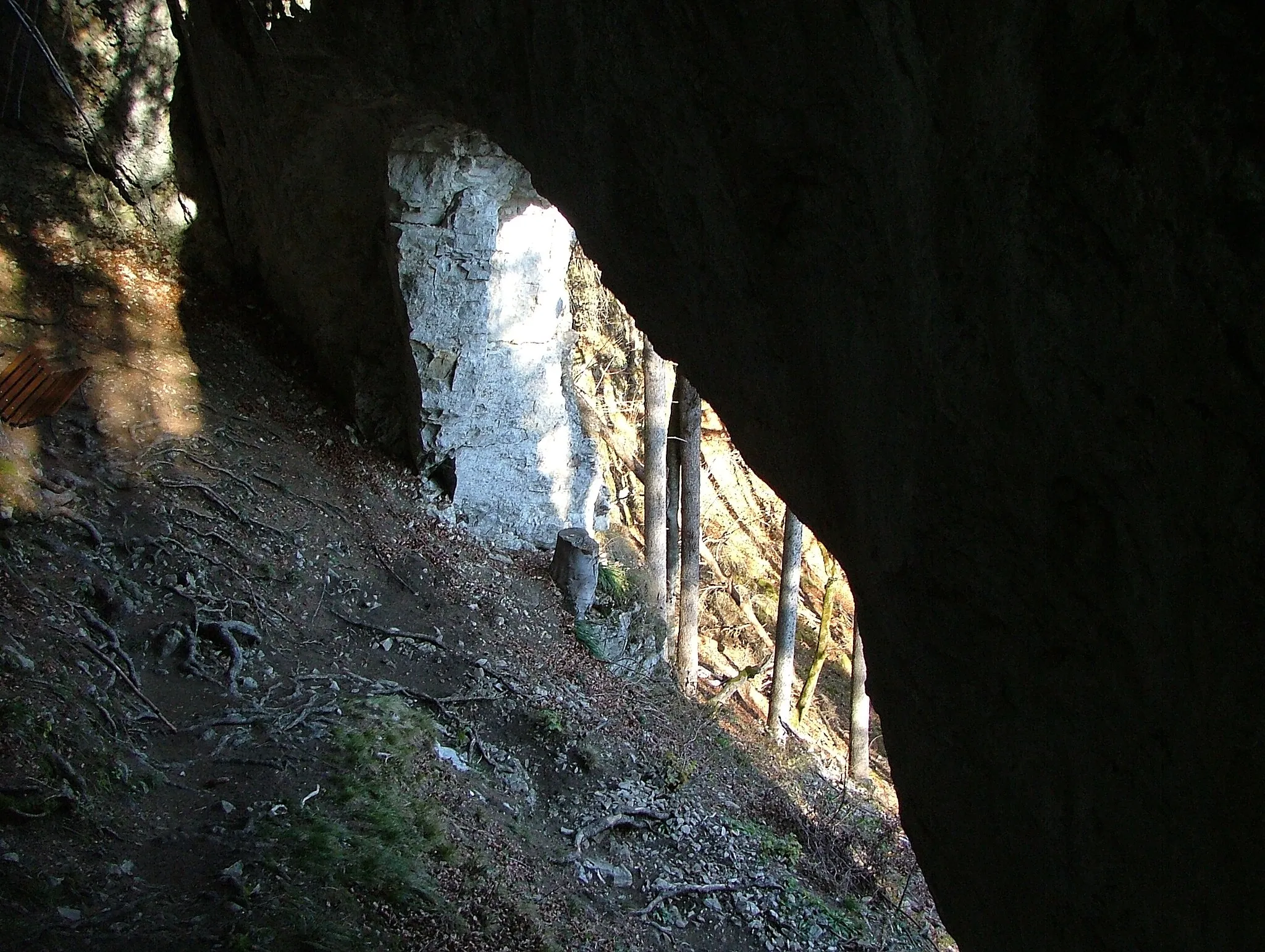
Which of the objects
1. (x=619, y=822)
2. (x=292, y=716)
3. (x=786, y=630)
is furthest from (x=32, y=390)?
(x=786, y=630)

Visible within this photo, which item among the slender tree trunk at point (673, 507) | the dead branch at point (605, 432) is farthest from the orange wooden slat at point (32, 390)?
the dead branch at point (605, 432)

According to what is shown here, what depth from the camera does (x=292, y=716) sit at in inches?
226

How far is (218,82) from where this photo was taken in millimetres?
8477

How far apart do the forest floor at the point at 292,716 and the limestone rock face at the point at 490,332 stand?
0.63m

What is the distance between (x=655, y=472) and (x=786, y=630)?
2558 mm

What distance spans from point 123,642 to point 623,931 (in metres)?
3.79

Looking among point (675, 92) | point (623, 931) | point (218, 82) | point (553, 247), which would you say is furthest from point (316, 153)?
point (623, 931)

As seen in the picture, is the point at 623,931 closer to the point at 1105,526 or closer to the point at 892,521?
the point at 892,521

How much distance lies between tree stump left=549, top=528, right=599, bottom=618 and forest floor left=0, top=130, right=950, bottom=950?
0.17 meters

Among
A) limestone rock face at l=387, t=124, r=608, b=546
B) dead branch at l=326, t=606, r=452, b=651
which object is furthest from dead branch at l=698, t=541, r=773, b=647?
dead branch at l=326, t=606, r=452, b=651

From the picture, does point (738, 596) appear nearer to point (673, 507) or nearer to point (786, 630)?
point (673, 507)

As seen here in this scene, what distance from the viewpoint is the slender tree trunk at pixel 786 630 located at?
1048 centimetres

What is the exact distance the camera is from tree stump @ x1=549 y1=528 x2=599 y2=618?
863 centimetres

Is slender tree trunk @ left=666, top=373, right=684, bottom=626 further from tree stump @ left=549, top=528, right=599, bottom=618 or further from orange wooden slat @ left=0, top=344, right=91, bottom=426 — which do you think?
orange wooden slat @ left=0, top=344, right=91, bottom=426
